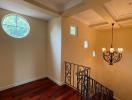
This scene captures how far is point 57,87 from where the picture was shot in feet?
10.7

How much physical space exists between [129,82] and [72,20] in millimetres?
4261

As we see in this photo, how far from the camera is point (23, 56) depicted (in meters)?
3.39

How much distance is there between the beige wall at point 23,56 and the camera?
2960 mm

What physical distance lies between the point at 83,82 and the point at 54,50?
1807 millimetres

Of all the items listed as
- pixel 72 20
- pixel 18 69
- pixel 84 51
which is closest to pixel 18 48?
pixel 18 69

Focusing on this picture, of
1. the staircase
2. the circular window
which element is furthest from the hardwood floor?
the circular window

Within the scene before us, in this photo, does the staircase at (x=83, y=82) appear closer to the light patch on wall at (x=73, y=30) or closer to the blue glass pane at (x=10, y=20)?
the light patch on wall at (x=73, y=30)

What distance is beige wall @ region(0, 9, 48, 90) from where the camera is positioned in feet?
9.71

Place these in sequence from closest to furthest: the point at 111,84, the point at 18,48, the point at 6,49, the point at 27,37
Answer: the point at 6,49 → the point at 18,48 → the point at 27,37 → the point at 111,84

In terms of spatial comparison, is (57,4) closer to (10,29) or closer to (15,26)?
(15,26)

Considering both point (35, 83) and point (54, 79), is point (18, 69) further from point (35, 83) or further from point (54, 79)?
point (54, 79)

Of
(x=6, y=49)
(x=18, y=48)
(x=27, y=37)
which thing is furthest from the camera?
(x=27, y=37)

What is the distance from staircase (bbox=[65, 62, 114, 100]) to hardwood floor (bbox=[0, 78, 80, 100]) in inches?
12.9

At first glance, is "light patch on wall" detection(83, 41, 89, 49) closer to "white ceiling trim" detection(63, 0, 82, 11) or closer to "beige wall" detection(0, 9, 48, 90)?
"beige wall" detection(0, 9, 48, 90)
